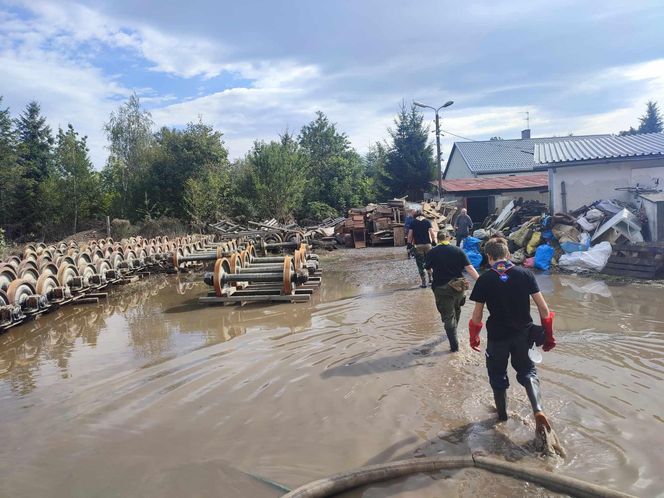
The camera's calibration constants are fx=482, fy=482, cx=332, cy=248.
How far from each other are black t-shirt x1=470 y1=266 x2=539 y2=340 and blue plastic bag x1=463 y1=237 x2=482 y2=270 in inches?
365

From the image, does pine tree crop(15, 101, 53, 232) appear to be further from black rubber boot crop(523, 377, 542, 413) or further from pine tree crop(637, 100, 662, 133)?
pine tree crop(637, 100, 662, 133)

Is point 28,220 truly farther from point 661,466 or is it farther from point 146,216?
point 661,466

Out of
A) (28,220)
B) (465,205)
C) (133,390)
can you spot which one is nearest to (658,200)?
(133,390)

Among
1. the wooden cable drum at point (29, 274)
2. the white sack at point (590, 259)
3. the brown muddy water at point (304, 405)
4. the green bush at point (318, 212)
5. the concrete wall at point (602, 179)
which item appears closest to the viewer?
the brown muddy water at point (304, 405)

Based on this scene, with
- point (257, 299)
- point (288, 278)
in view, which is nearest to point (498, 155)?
point (288, 278)

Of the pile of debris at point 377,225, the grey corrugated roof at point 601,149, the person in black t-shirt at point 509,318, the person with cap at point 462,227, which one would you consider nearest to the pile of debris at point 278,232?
the pile of debris at point 377,225

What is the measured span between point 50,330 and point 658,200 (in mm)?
13538

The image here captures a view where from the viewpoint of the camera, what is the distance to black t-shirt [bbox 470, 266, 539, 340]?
3975 millimetres

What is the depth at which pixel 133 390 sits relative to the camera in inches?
210

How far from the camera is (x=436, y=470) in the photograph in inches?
132

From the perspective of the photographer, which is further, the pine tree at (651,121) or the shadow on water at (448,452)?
the pine tree at (651,121)

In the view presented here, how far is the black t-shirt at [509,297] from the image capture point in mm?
3975

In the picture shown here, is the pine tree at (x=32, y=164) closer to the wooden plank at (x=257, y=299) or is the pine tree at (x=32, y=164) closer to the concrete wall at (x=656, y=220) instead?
the wooden plank at (x=257, y=299)

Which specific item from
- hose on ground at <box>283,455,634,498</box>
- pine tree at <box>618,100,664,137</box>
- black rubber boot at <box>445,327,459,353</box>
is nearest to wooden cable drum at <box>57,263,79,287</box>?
black rubber boot at <box>445,327,459,353</box>
